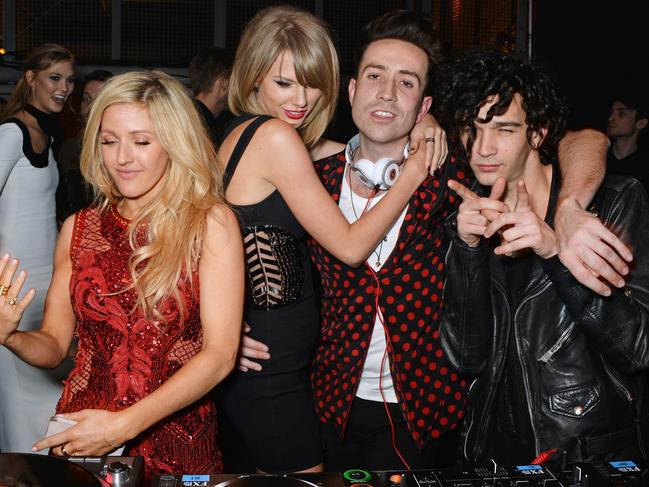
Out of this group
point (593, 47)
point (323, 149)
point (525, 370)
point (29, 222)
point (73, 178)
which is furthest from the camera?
point (593, 47)

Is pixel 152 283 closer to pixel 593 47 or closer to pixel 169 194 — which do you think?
pixel 169 194

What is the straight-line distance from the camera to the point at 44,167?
3.19m

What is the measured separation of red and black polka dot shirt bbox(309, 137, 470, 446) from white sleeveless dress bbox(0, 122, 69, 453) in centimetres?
146

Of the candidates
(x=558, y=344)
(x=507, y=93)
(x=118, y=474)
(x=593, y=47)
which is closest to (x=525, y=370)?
(x=558, y=344)

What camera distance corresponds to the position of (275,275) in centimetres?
190

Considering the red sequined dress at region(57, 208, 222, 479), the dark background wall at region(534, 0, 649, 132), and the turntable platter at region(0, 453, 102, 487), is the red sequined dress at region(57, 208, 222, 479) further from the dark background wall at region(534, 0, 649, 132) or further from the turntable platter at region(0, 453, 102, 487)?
the dark background wall at region(534, 0, 649, 132)

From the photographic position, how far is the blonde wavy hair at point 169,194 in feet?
5.36

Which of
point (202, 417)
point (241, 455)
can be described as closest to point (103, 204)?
point (202, 417)

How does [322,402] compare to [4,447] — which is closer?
[322,402]

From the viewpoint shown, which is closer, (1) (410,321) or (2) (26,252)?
(1) (410,321)

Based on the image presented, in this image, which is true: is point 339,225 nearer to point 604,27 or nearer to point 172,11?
point 604,27

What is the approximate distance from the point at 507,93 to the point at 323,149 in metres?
0.70

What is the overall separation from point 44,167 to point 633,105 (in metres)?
3.75

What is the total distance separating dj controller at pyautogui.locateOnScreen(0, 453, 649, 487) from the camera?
1.09 meters
